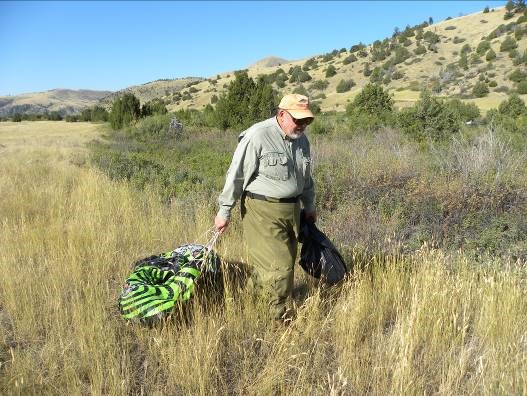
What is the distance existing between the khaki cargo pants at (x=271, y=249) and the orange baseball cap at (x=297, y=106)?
66cm

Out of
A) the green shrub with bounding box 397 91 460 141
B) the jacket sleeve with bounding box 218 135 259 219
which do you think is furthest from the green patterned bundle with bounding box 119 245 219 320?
the green shrub with bounding box 397 91 460 141

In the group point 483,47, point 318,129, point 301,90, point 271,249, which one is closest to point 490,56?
point 483,47

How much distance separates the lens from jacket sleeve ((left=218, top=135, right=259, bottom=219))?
313 centimetres

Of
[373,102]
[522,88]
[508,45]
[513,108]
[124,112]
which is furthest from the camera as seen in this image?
[508,45]

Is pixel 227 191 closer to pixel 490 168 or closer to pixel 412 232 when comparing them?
pixel 412 232

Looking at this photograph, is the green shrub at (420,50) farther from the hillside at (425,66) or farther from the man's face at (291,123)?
the man's face at (291,123)

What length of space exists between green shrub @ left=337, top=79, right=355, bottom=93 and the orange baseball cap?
42556mm

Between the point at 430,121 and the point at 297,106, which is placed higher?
the point at 297,106

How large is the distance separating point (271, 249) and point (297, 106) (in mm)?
1026

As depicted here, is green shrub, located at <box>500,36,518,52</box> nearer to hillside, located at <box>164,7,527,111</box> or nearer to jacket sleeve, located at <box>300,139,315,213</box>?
hillside, located at <box>164,7,527,111</box>

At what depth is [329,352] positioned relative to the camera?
2.92 meters

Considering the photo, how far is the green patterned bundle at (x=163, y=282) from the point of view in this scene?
9.77 feet

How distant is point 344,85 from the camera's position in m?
44.2

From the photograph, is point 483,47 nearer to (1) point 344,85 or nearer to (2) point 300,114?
(1) point 344,85
